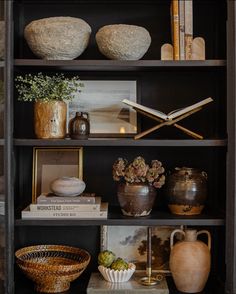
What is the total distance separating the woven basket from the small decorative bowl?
0.09 meters

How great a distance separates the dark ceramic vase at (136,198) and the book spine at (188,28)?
64 centimetres

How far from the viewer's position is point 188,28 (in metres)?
2.41

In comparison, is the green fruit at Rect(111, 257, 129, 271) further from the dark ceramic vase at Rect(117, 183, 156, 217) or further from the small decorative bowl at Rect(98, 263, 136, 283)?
the dark ceramic vase at Rect(117, 183, 156, 217)

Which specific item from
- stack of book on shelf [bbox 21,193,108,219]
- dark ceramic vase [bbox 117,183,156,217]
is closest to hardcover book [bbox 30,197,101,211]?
stack of book on shelf [bbox 21,193,108,219]

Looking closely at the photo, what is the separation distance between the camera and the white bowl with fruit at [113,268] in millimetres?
2430

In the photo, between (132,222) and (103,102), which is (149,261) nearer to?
(132,222)

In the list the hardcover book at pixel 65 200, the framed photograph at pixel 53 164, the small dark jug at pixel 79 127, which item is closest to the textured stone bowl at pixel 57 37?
the small dark jug at pixel 79 127

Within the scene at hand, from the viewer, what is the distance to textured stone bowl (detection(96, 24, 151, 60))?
2.34m

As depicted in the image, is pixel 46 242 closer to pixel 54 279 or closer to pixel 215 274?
pixel 54 279

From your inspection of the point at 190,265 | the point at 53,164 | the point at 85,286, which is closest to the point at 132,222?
the point at 190,265

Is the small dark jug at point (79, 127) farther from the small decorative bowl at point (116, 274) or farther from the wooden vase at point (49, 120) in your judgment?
the small decorative bowl at point (116, 274)

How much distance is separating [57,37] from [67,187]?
2.24 ft

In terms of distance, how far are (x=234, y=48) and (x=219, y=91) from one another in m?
0.39

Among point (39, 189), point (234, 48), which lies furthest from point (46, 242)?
point (234, 48)
